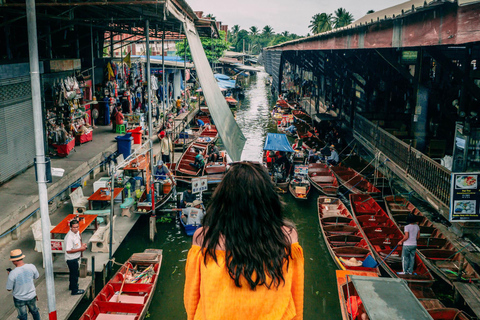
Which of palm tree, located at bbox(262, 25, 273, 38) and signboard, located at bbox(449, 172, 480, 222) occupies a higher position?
palm tree, located at bbox(262, 25, 273, 38)

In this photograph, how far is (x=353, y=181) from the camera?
53.7 feet

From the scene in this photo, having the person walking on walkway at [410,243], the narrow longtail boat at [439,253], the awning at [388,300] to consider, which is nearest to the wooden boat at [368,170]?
the narrow longtail boat at [439,253]

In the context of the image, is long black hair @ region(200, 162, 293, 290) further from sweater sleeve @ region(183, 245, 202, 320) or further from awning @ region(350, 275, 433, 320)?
awning @ region(350, 275, 433, 320)

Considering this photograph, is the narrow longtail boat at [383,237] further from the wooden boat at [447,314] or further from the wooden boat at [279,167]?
the wooden boat at [279,167]

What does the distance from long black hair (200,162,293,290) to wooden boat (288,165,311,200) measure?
14.0 meters

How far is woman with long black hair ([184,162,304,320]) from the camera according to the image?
1861 mm

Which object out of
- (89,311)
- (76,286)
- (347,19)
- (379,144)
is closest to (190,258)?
(89,311)

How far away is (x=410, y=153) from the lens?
434 inches

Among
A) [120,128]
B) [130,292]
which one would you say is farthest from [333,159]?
[130,292]

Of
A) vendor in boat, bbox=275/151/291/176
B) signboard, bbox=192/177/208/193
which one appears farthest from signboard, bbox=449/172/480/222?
vendor in boat, bbox=275/151/291/176

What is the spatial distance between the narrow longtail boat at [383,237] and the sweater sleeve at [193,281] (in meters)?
7.95

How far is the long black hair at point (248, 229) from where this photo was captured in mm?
1859

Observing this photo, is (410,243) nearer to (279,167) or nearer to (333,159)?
(279,167)

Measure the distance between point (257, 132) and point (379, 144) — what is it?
16.9 meters
